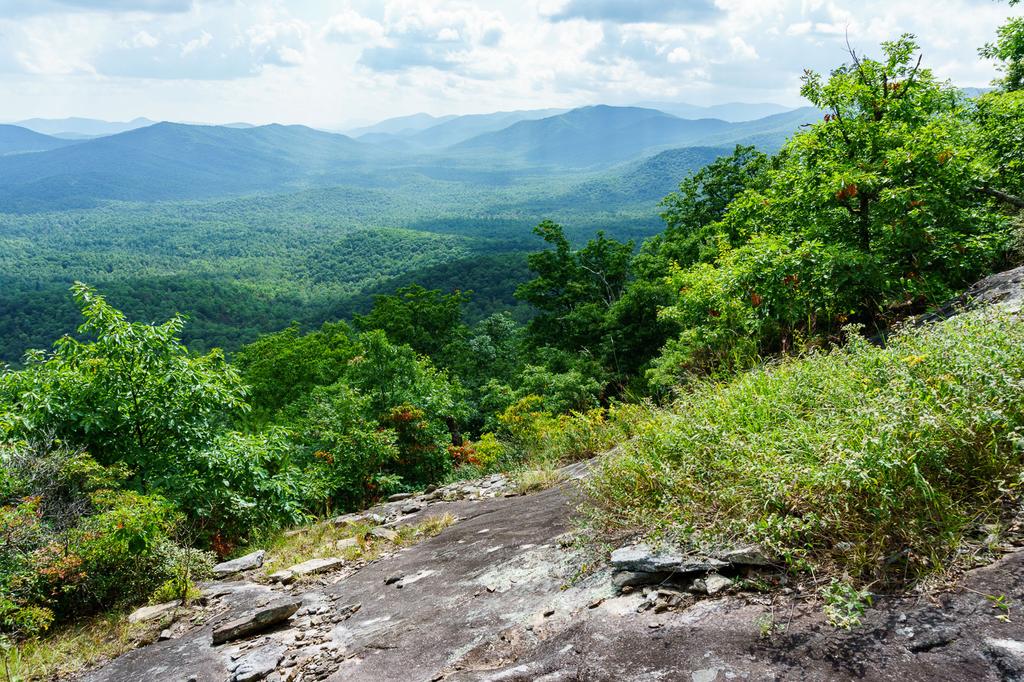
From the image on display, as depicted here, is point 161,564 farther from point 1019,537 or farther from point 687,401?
point 1019,537

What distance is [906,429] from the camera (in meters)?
3.08

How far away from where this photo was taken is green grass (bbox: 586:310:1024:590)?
285 centimetres

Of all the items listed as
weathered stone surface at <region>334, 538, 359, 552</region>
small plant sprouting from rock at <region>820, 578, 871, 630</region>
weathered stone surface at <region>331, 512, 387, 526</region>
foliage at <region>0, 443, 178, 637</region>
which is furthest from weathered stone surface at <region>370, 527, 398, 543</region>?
small plant sprouting from rock at <region>820, 578, 871, 630</region>

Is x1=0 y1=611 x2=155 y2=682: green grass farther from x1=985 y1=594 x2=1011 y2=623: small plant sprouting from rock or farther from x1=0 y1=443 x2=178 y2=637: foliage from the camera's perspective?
x1=985 y1=594 x2=1011 y2=623: small plant sprouting from rock

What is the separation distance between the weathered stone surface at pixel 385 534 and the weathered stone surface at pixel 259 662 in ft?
8.32

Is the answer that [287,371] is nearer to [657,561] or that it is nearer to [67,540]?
[67,540]

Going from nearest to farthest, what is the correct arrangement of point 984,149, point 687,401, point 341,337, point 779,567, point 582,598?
point 779,567
point 582,598
point 687,401
point 984,149
point 341,337

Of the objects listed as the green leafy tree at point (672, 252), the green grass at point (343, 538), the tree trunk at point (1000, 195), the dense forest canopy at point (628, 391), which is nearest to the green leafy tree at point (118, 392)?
the dense forest canopy at point (628, 391)

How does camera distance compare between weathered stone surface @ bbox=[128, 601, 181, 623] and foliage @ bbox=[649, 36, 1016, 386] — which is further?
foliage @ bbox=[649, 36, 1016, 386]

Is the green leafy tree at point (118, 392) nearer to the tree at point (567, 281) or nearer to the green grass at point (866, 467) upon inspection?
the green grass at point (866, 467)

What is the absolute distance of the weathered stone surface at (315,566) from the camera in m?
6.11

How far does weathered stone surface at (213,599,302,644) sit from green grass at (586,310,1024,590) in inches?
113

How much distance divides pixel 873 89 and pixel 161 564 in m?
12.1

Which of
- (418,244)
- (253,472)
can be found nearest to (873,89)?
(253,472)
